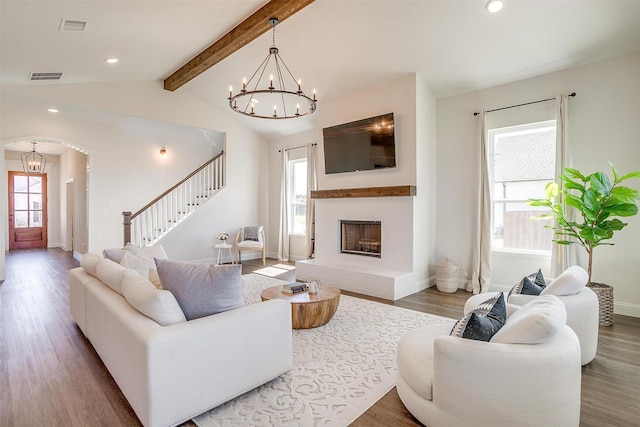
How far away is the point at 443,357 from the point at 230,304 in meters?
1.36

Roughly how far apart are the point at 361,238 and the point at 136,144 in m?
5.62

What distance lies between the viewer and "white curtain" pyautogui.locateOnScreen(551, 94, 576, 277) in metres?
4.23

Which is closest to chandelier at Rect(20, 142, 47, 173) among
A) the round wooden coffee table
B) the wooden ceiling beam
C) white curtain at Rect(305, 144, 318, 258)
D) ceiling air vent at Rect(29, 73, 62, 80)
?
ceiling air vent at Rect(29, 73, 62, 80)

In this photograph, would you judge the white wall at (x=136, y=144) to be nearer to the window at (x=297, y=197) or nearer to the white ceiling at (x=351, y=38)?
the white ceiling at (x=351, y=38)

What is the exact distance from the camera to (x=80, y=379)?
248cm

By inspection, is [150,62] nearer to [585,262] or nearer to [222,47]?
[222,47]

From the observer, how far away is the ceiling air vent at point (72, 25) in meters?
3.58

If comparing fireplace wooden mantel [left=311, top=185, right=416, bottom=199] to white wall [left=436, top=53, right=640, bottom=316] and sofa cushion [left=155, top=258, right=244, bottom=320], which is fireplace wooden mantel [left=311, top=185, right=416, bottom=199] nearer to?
white wall [left=436, top=53, right=640, bottom=316]

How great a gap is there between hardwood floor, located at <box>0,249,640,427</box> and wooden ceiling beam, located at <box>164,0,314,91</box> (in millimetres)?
3987

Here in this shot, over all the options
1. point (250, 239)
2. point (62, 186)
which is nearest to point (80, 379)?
point (250, 239)

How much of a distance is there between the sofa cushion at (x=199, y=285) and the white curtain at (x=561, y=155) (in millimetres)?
4195

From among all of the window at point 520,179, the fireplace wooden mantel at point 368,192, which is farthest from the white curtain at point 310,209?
the window at point 520,179

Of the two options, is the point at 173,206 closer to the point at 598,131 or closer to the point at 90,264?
the point at 90,264

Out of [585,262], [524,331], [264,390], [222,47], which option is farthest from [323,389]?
[222,47]
